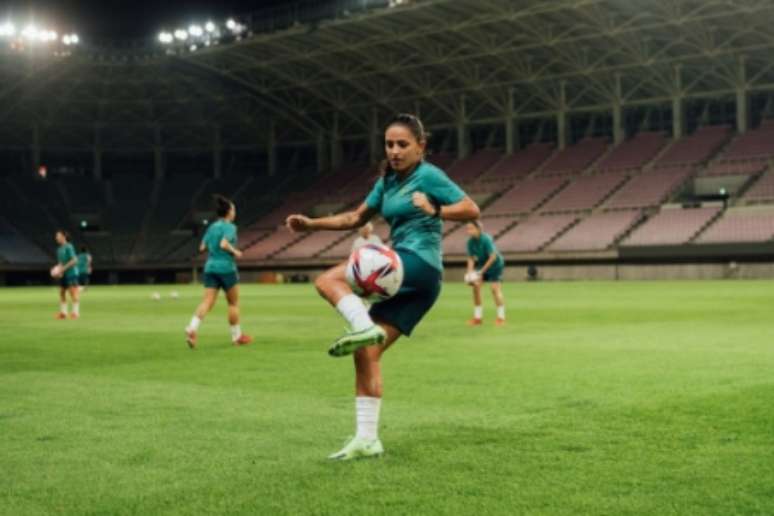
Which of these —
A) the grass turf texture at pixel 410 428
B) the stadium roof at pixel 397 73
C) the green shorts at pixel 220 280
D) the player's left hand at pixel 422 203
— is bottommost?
the grass turf texture at pixel 410 428

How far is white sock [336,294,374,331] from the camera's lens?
631 centimetres

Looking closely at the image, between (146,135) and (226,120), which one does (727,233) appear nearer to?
(226,120)

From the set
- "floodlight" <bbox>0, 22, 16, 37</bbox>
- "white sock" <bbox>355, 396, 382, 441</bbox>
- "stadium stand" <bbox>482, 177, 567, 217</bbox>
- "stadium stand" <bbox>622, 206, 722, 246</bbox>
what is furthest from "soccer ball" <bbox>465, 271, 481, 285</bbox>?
"floodlight" <bbox>0, 22, 16, 37</bbox>

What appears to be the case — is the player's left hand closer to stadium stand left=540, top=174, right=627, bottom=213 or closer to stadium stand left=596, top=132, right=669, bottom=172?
stadium stand left=540, top=174, right=627, bottom=213

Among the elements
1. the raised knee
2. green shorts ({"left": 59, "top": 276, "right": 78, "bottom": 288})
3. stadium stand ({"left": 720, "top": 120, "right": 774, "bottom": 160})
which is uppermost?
stadium stand ({"left": 720, "top": 120, "right": 774, "bottom": 160})

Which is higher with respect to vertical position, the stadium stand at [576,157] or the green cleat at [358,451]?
the stadium stand at [576,157]

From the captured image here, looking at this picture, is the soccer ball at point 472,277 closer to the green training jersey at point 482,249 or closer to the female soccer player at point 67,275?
the green training jersey at point 482,249

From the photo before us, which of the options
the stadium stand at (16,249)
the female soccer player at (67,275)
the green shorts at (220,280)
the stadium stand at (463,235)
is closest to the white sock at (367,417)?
the green shorts at (220,280)

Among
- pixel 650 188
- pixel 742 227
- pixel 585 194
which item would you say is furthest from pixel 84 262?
pixel 650 188

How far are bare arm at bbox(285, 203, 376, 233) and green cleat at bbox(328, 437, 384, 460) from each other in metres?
1.54

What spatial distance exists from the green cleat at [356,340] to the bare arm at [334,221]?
121cm

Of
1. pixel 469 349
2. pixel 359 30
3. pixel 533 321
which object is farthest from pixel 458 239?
pixel 469 349

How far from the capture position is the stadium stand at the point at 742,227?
172 feet

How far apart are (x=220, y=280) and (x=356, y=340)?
10943 millimetres
